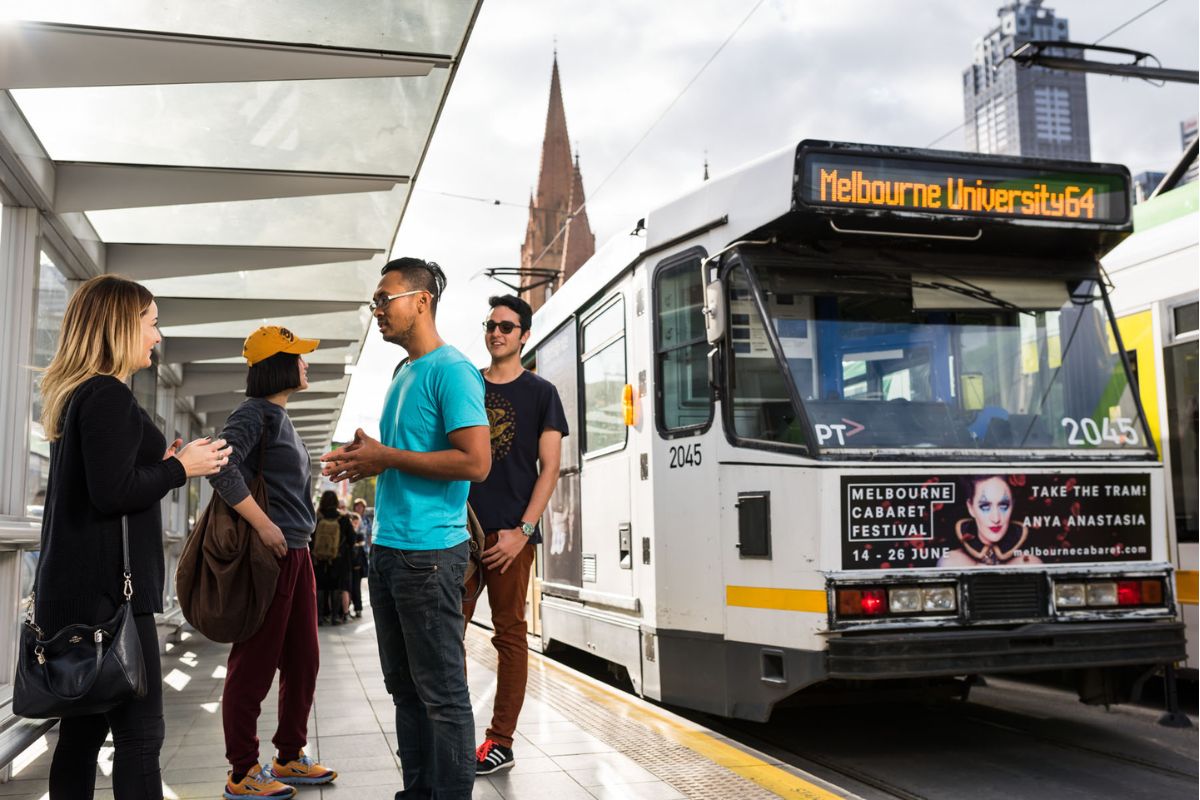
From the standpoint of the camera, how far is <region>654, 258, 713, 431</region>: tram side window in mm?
6230

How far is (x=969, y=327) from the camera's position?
590 cm

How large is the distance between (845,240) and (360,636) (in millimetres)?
9091

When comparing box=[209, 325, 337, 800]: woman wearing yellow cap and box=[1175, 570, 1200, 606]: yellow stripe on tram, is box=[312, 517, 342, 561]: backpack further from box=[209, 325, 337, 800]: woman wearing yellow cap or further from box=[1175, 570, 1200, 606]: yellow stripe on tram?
box=[1175, 570, 1200, 606]: yellow stripe on tram

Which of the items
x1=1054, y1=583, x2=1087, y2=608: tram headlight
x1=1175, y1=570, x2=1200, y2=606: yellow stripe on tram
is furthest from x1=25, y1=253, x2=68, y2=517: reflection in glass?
x1=1175, y1=570, x2=1200, y2=606: yellow stripe on tram

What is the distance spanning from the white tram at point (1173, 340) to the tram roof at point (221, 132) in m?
4.57

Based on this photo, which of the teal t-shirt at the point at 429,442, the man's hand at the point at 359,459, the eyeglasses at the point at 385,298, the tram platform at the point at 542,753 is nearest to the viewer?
the man's hand at the point at 359,459

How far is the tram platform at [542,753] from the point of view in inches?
184

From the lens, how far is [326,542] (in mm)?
14398

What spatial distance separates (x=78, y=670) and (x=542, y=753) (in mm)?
2733

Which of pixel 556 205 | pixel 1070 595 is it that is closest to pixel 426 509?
pixel 1070 595

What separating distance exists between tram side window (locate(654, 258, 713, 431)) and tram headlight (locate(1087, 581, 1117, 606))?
201cm

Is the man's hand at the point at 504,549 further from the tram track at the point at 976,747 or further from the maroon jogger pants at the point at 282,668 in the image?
the tram track at the point at 976,747

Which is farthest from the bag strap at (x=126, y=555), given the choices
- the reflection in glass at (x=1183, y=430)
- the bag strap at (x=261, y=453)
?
the reflection in glass at (x=1183, y=430)

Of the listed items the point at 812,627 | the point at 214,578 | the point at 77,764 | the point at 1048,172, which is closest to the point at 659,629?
the point at 812,627
